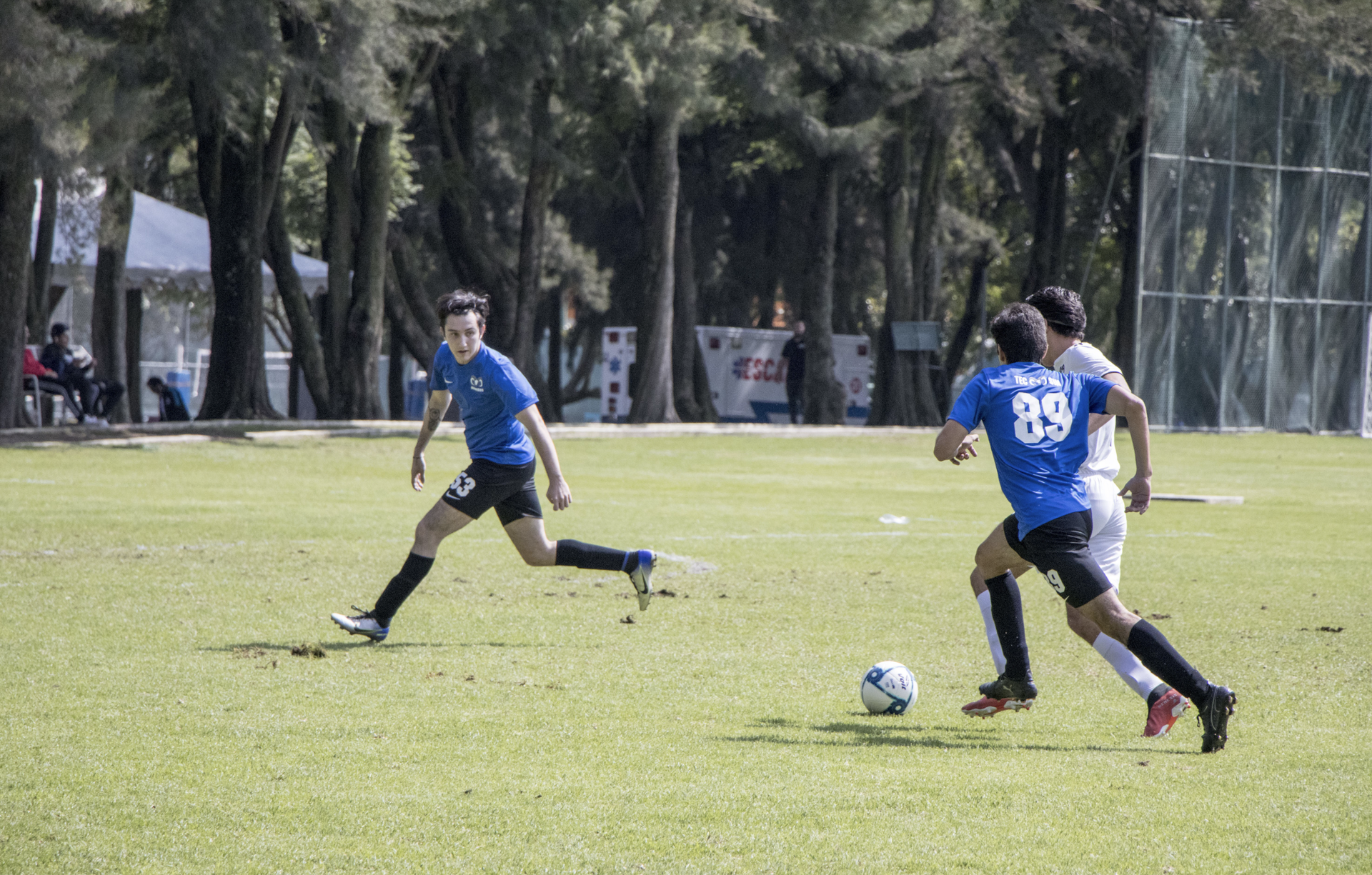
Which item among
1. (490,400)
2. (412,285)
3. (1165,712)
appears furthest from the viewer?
(412,285)

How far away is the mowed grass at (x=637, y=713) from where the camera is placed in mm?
4387

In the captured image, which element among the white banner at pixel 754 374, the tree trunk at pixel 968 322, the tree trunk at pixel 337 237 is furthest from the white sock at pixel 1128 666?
the tree trunk at pixel 968 322

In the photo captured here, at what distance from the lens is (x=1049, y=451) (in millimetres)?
5926

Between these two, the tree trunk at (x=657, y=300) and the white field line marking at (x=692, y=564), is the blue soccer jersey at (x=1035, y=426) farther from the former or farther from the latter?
the tree trunk at (x=657, y=300)

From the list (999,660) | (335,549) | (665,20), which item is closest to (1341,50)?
(665,20)

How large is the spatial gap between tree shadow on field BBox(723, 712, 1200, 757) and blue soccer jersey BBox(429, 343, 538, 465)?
8.16ft

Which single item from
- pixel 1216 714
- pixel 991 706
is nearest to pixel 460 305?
pixel 991 706

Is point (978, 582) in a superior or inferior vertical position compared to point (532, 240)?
inferior

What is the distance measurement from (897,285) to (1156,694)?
101ft

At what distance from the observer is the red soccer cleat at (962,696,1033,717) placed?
6.32m

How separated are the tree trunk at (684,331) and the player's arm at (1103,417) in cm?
2962

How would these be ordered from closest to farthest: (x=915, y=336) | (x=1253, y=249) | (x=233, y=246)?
(x=233, y=246), (x=915, y=336), (x=1253, y=249)

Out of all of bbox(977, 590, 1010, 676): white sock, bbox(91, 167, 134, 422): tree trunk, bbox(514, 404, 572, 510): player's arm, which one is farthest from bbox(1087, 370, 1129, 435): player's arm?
bbox(91, 167, 134, 422): tree trunk

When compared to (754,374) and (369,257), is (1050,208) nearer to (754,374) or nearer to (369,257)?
(754,374)
